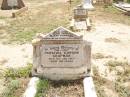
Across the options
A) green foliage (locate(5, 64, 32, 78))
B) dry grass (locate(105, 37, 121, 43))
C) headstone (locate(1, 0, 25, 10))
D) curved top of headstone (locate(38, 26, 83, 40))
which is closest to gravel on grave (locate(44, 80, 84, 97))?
green foliage (locate(5, 64, 32, 78))

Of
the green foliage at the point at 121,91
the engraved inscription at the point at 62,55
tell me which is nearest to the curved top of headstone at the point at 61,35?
the engraved inscription at the point at 62,55

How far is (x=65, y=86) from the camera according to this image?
27.3 feet

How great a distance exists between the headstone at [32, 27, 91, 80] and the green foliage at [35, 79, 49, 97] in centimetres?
27

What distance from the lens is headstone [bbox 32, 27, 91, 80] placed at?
328 inches

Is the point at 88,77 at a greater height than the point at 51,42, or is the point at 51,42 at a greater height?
the point at 51,42

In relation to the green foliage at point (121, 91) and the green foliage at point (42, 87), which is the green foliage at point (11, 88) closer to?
the green foliage at point (42, 87)

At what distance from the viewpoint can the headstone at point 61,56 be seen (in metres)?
8.33

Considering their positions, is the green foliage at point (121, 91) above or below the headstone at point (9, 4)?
below

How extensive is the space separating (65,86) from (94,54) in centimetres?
307

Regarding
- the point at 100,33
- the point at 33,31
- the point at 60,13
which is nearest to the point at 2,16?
the point at 60,13

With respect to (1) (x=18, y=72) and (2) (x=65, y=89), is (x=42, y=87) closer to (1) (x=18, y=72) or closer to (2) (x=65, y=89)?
(2) (x=65, y=89)

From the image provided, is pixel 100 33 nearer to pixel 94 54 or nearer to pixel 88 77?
pixel 94 54

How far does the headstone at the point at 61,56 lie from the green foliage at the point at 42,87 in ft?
0.90

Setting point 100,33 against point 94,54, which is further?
point 100,33
